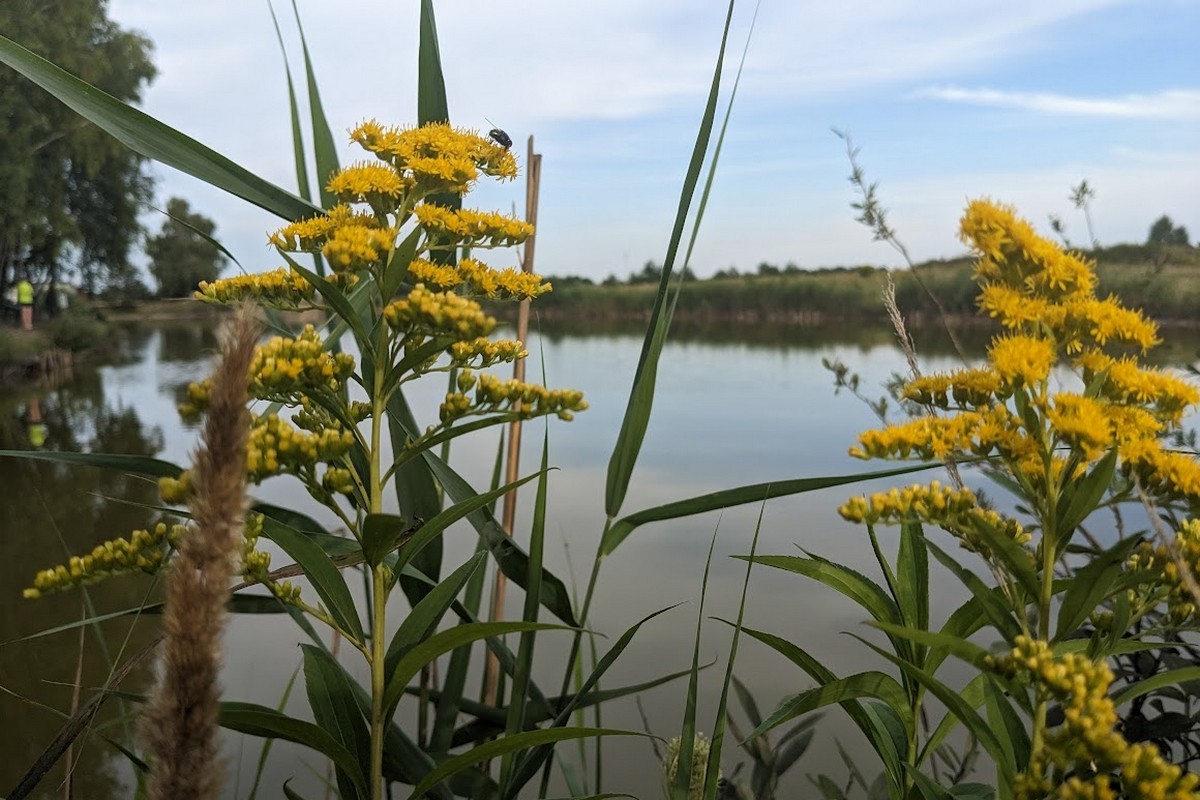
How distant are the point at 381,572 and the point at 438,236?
1.50 ft

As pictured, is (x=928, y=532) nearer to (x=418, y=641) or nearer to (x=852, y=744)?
(x=852, y=744)

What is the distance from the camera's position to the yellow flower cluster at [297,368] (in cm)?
80

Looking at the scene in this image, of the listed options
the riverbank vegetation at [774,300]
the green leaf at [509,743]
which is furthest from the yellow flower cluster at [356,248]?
the riverbank vegetation at [774,300]

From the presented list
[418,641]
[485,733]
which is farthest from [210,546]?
[485,733]

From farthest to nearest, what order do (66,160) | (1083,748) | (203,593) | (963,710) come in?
(66,160) → (963,710) → (1083,748) → (203,593)

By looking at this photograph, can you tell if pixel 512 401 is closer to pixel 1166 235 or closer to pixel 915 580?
pixel 915 580

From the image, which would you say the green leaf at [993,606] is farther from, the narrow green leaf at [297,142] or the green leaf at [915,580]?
the narrow green leaf at [297,142]

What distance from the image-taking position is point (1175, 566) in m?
0.68

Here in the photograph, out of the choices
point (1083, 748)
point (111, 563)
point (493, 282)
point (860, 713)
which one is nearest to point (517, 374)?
point (493, 282)

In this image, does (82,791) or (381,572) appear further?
(82,791)

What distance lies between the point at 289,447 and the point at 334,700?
1.04ft

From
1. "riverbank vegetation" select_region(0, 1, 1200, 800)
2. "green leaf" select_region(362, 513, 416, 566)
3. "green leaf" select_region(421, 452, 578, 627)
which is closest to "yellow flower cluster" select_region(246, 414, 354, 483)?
"riverbank vegetation" select_region(0, 1, 1200, 800)

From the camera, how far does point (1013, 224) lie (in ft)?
2.63

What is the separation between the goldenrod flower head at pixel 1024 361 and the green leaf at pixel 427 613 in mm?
592
